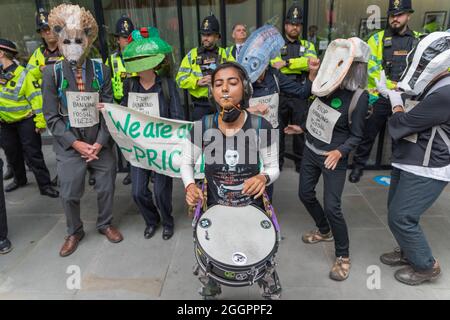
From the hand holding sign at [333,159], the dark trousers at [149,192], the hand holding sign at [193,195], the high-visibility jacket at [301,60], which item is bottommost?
the dark trousers at [149,192]

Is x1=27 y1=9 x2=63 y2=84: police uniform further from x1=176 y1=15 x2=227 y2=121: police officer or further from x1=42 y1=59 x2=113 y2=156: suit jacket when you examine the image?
x1=176 y1=15 x2=227 y2=121: police officer

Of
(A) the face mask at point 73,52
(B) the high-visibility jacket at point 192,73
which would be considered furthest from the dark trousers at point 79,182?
(B) the high-visibility jacket at point 192,73

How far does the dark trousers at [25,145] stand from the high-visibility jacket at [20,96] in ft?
0.61

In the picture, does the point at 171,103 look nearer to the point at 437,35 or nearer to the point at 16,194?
the point at 437,35

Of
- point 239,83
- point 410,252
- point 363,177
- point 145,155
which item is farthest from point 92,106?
point 363,177

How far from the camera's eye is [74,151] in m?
3.43

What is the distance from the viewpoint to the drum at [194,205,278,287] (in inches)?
75.5

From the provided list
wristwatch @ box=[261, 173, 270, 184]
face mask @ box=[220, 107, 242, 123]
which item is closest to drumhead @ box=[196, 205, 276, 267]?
wristwatch @ box=[261, 173, 270, 184]

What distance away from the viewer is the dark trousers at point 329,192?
9.59ft

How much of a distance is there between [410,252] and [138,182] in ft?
8.78

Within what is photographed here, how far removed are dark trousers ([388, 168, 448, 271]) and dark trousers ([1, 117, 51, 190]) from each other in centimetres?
453

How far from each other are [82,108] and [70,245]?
57.7 inches

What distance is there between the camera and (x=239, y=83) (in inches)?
88.7

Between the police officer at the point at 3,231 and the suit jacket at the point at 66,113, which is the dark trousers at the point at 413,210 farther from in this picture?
the police officer at the point at 3,231
